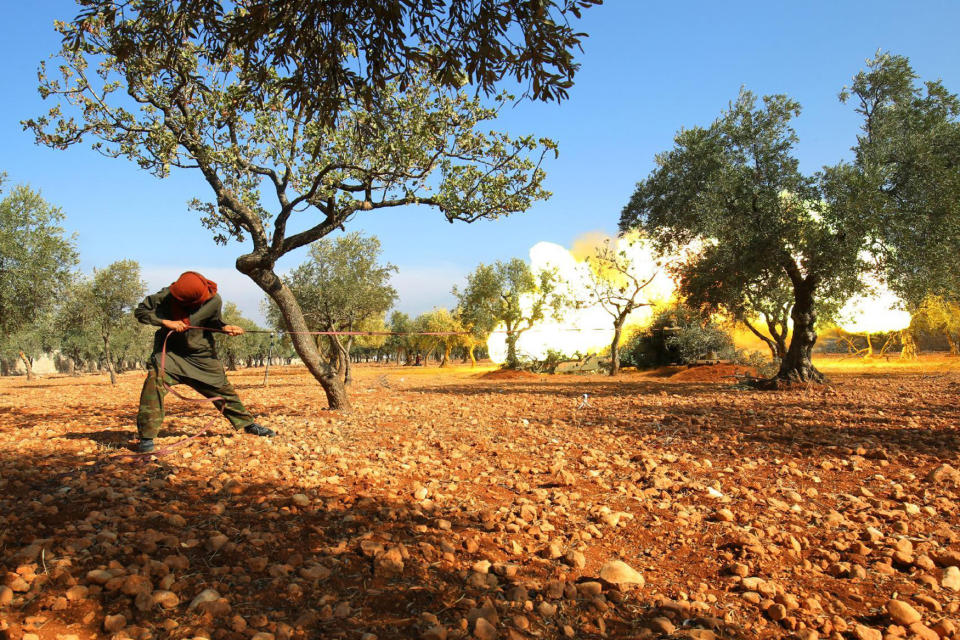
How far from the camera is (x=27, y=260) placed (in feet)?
62.8

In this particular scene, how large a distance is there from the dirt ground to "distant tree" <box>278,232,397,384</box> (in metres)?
14.2

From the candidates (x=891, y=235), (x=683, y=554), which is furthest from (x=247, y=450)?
(x=891, y=235)

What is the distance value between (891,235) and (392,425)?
12974 mm

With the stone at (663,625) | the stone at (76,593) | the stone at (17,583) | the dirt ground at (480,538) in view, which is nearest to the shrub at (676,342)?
the dirt ground at (480,538)

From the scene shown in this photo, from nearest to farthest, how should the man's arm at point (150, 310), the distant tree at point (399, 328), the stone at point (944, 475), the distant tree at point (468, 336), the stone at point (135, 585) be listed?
the stone at point (135, 585) → the stone at point (944, 475) → the man's arm at point (150, 310) → the distant tree at point (468, 336) → the distant tree at point (399, 328)

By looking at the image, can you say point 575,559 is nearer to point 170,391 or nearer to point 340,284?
point 170,391

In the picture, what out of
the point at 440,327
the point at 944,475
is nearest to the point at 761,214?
the point at 944,475

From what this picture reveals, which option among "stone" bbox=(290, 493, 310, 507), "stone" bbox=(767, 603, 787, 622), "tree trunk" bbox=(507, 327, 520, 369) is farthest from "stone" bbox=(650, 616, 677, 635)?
"tree trunk" bbox=(507, 327, 520, 369)

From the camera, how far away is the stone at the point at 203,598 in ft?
8.45

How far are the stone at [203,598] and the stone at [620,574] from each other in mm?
2152

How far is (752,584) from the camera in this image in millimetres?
2887

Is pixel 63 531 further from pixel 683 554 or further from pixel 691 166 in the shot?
pixel 691 166

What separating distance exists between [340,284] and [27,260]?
11.6m

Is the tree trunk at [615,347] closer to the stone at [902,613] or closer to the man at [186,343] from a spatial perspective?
the man at [186,343]
